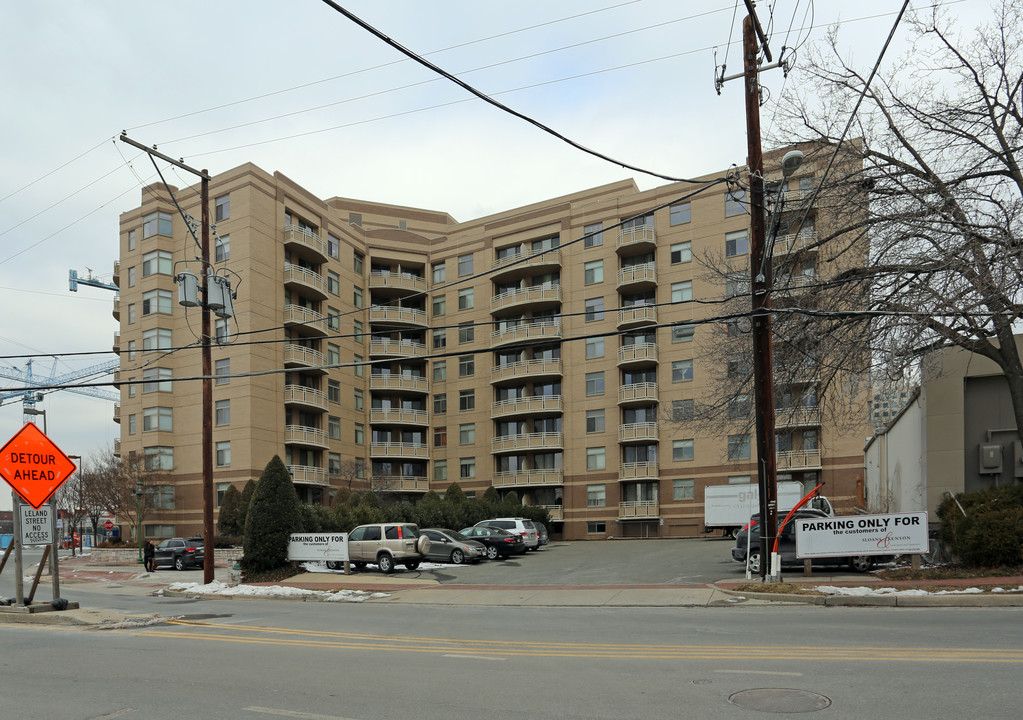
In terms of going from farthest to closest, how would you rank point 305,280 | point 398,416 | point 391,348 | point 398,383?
point 391,348 → point 398,416 → point 398,383 → point 305,280

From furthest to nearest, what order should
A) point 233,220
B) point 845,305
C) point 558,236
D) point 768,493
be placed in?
1. point 558,236
2. point 233,220
3. point 845,305
4. point 768,493

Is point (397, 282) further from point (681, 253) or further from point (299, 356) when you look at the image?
point (681, 253)

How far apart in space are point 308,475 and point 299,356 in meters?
7.31

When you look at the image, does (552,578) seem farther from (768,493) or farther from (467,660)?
(467,660)

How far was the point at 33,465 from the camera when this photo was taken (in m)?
15.7

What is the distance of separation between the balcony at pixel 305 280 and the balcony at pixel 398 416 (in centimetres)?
983

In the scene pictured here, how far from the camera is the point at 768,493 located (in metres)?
17.6

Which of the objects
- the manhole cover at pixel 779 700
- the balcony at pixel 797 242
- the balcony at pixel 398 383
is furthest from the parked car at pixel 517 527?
the manhole cover at pixel 779 700

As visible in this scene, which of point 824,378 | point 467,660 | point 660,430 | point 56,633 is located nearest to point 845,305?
point 824,378

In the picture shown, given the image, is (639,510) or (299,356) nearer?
(299,356)

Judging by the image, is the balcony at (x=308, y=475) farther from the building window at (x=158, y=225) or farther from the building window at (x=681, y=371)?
the building window at (x=681, y=371)

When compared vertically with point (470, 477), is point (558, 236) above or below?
above

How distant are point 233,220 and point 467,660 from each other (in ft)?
139

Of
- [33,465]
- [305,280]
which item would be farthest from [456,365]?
[33,465]
